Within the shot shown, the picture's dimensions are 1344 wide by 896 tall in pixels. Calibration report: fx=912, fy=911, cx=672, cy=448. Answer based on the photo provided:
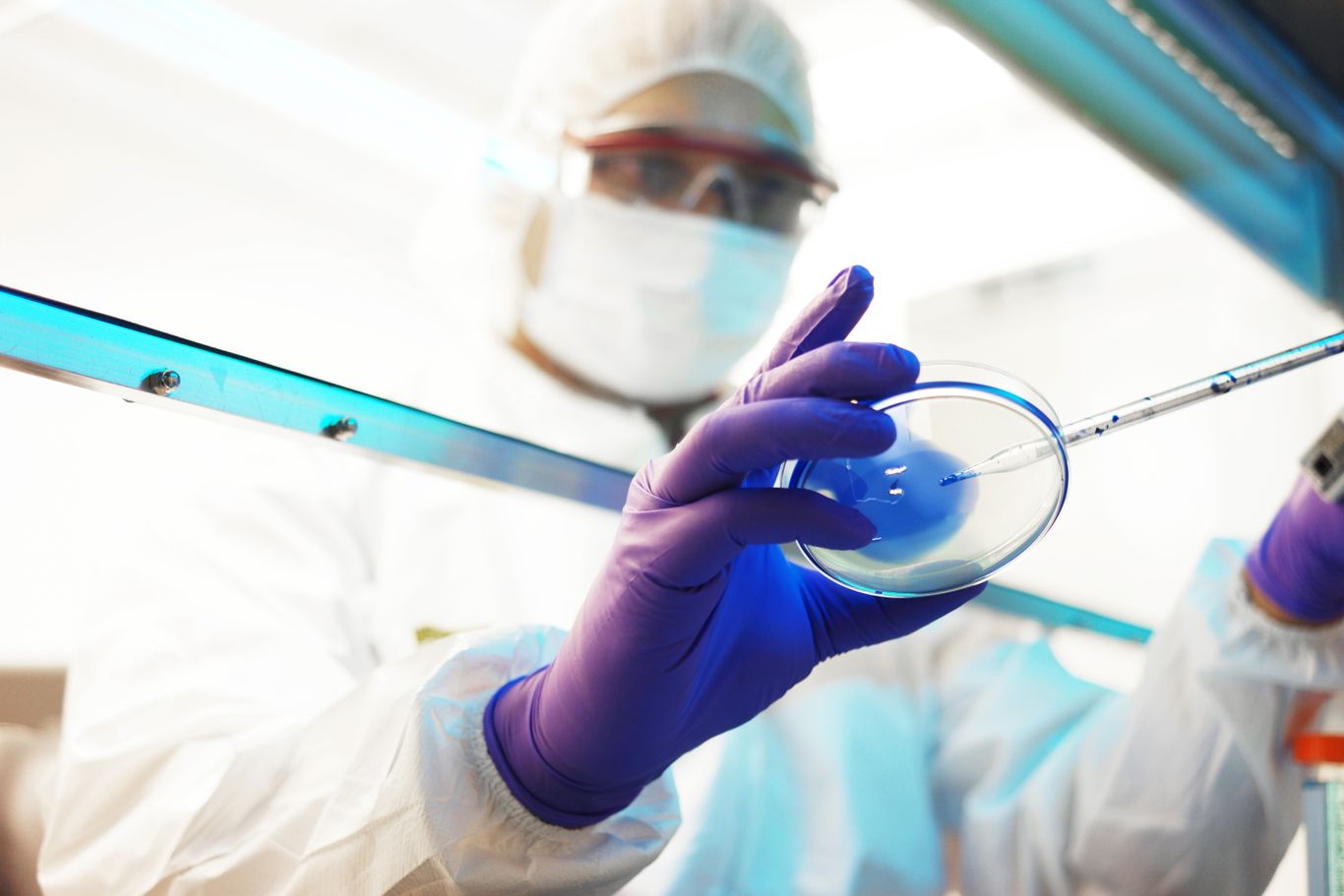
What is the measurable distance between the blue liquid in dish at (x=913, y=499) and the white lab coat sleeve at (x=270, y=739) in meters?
0.38

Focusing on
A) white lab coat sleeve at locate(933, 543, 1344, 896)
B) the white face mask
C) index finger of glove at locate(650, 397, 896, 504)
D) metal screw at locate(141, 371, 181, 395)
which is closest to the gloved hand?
index finger of glove at locate(650, 397, 896, 504)

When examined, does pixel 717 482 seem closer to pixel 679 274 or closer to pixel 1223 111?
pixel 679 274

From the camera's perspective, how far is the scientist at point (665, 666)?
671 millimetres

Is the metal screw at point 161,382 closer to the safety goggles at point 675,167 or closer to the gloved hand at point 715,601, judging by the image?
the gloved hand at point 715,601

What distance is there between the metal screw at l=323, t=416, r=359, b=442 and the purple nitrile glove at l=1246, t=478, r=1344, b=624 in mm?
955

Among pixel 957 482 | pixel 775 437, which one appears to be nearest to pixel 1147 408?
pixel 957 482

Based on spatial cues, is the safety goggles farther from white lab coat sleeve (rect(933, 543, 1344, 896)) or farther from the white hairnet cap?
white lab coat sleeve (rect(933, 543, 1344, 896))

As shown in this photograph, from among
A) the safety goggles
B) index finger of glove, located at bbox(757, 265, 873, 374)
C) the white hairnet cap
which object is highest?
the white hairnet cap

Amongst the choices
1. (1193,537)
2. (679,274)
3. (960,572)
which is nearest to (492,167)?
(679,274)

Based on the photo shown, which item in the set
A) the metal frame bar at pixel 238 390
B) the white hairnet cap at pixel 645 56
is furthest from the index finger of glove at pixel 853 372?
the white hairnet cap at pixel 645 56

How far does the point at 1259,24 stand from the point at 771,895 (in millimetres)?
1245

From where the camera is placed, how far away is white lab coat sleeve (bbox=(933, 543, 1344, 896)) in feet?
3.59

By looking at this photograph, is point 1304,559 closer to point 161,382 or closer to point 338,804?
point 338,804

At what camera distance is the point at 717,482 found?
24.0 inches
